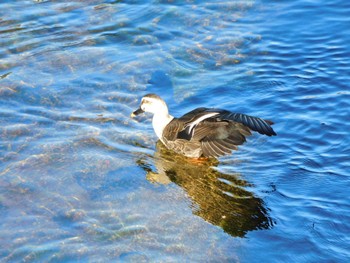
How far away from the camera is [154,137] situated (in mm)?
10477

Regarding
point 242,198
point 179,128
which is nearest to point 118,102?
point 179,128

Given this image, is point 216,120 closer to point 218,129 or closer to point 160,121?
point 218,129

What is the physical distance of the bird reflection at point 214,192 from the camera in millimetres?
8203

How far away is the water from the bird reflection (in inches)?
1.0

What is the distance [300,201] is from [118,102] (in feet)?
13.1

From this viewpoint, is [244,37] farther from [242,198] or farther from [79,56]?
[242,198]

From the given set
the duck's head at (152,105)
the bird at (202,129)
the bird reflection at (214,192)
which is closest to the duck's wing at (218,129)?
the bird at (202,129)

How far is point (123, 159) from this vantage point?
962 centimetres

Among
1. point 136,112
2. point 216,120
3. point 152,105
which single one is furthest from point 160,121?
point 216,120

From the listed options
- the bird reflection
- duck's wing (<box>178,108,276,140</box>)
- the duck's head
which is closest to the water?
the bird reflection

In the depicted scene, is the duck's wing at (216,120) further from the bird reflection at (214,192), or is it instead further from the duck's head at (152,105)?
the bird reflection at (214,192)

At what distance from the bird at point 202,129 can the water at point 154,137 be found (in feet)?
1.03

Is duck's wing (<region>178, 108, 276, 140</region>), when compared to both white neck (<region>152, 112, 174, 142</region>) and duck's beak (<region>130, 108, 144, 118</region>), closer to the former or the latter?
white neck (<region>152, 112, 174, 142</region>)

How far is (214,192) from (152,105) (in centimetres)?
206
